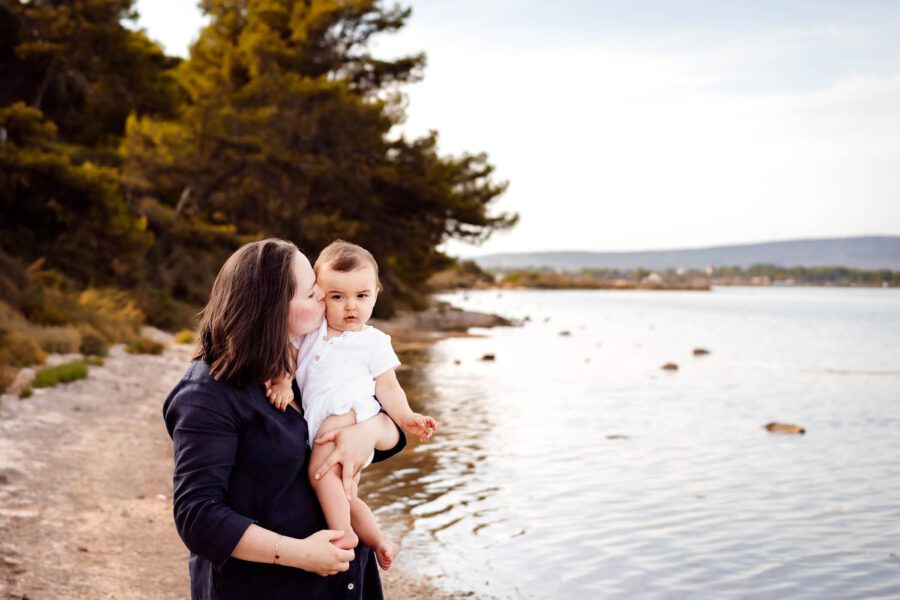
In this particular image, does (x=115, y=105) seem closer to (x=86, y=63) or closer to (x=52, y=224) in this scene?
(x=86, y=63)

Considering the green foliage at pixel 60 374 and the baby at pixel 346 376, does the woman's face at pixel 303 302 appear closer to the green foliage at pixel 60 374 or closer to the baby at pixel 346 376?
the baby at pixel 346 376

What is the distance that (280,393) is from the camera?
2377 mm

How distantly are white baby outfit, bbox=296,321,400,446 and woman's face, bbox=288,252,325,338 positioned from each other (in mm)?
117

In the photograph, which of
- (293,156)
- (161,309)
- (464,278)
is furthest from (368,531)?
(464,278)

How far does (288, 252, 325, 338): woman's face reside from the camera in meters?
2.41

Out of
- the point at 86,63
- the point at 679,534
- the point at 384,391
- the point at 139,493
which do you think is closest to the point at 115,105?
the point at 86,63

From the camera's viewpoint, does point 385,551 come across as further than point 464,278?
No

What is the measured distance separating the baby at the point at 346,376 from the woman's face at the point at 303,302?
0.13 metres

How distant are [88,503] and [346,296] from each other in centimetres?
570

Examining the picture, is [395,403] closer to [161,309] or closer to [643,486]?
[643,486]

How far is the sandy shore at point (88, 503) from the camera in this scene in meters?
5.77

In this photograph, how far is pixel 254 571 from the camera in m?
2.40

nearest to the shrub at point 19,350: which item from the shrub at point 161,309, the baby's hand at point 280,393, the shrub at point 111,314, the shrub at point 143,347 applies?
the shrub at point 143,347

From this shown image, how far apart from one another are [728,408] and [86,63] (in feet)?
59.0
